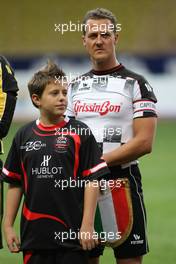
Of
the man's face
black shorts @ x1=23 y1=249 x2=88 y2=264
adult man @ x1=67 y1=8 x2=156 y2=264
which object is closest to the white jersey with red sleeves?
adult man @ x1=67 y1=8 x2=156 y2=264

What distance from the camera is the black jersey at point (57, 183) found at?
Result: 4746 mm

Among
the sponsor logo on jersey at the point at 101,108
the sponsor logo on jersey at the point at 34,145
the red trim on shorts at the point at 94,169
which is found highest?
the sponsor logo on jersey at the point at 101,108

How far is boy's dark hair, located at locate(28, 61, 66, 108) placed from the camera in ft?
16.0

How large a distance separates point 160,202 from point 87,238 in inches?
290

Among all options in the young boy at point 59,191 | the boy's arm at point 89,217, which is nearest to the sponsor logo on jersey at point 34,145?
the young boy at point 59,191

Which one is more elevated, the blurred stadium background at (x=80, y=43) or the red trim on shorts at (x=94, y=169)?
the blurred stadium background at (x=80, y=43)

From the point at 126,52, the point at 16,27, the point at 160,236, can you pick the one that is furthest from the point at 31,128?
the point at 16,27

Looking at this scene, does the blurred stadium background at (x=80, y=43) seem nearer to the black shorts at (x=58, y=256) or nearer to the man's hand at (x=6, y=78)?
the man's hand at (x=6, y=78)

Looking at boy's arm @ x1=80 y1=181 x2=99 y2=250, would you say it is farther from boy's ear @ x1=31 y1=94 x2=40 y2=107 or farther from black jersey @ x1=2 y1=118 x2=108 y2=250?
boy's ear @ x1=31 y1=94 x2=40 y2=107

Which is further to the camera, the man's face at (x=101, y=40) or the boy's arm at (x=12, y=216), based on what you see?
the man's face at (x=101, y=40)

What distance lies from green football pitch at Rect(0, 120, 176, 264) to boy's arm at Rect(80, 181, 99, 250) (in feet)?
10.3

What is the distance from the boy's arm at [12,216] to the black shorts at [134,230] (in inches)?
23.3

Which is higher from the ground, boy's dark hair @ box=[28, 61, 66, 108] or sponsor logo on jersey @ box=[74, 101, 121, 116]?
boy's dark hair @ box=[28, 61, 66, 108]

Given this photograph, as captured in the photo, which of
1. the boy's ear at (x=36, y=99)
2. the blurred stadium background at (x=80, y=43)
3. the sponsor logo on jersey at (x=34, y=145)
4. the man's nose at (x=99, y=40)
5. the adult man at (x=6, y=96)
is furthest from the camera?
the blurred stadium background at (x=80, y=43)
